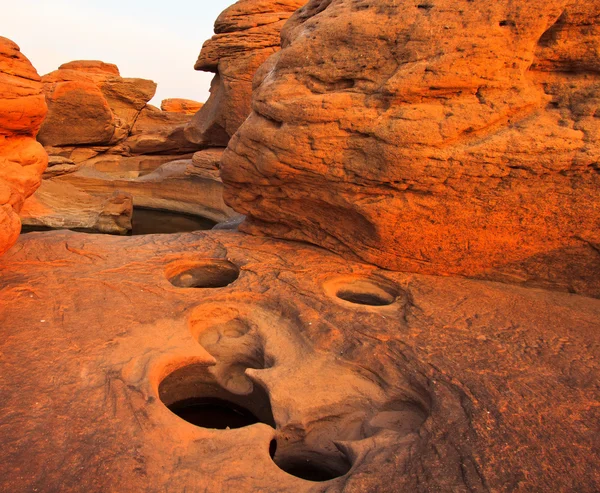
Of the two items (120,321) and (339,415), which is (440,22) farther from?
(120,321)

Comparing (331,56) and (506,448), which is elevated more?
(331,56)

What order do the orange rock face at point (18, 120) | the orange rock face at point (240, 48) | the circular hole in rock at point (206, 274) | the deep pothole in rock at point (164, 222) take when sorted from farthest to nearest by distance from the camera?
the deep pothole in rock at point (164, 222) → the orange rock face at point (240, 48) → the circular hole in rock at point (206, 274) → the orange rock face at point (18, 120)

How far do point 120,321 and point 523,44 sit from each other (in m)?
4.12

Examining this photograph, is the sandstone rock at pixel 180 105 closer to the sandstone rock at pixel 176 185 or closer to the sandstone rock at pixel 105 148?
the sandstone rock at pixel 105 148

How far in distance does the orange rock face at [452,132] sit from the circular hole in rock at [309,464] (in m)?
2.24

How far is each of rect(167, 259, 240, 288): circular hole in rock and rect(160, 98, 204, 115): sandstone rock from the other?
15752 mm

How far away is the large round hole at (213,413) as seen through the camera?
12.9 feet

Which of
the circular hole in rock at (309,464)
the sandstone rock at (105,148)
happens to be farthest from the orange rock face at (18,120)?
the sandstone rock at (105,148)

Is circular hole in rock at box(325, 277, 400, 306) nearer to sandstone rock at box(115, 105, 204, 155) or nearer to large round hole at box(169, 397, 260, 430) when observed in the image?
large round hole at box(169, 397, 260, 430)

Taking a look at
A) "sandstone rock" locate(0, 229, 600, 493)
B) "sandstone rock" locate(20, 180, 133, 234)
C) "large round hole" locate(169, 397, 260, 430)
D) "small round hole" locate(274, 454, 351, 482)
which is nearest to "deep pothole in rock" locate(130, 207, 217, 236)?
"sandstone rock" locate(20, 180, 133, 234)

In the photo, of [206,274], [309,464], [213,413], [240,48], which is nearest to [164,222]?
[240,48]

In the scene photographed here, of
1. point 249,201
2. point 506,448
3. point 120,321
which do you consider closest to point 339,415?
point 506,448

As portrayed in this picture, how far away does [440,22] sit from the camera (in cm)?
390

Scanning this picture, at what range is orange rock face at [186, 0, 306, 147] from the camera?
936 centimetres
